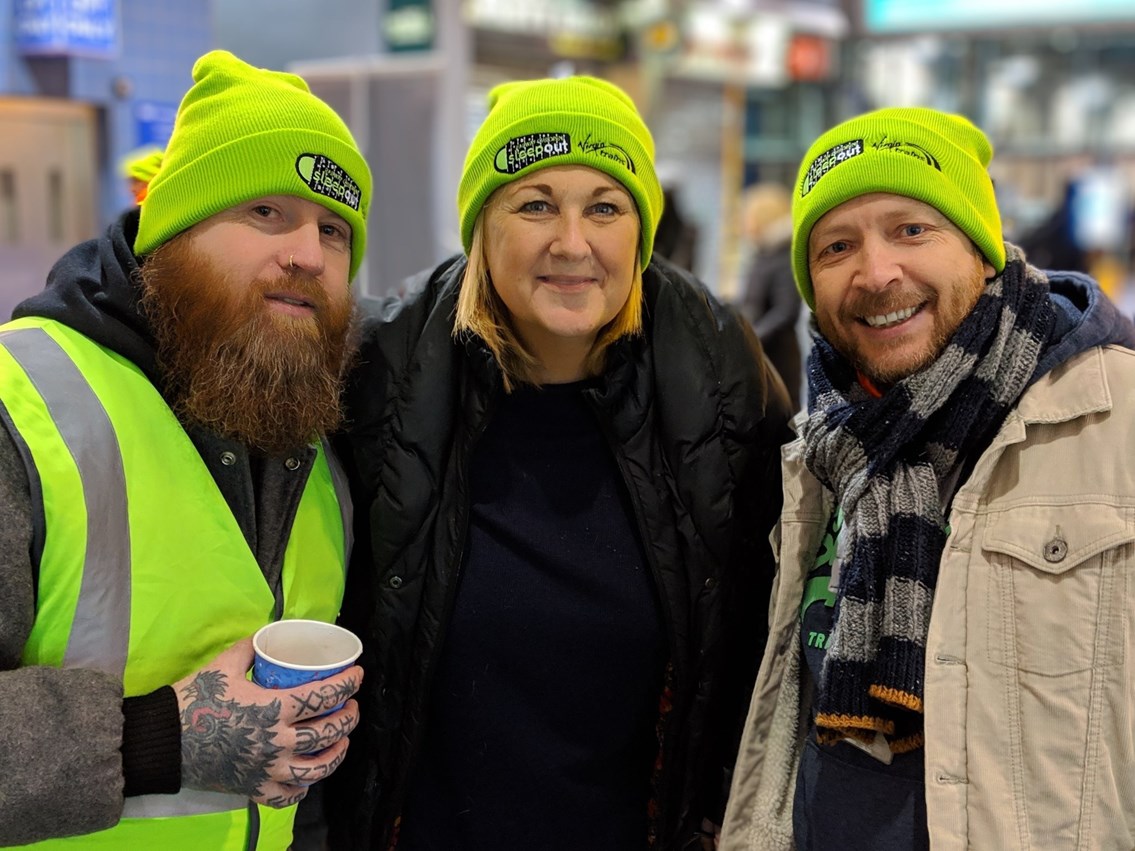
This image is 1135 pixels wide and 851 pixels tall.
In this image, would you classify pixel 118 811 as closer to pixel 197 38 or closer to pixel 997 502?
pixel 997 502

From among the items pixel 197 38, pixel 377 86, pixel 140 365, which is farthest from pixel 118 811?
pixel 197 38

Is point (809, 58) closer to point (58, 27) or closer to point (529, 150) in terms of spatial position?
point (58, 27)

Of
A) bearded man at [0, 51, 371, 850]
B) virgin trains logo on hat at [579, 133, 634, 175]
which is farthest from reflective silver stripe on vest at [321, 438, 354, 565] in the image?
virgin trains logo on hat at [579, 133, 634, 175]

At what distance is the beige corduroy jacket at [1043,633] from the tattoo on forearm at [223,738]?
95cm

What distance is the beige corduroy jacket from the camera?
58.0 inches

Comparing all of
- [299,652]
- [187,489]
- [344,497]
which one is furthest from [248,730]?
[344,497]

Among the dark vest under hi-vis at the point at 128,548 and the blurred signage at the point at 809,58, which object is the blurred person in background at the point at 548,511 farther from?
the blurred signage at the point at 809,58

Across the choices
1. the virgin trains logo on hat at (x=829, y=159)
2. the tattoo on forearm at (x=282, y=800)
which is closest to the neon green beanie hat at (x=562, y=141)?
the virgin trains logo on hat at (x=829, y=159)

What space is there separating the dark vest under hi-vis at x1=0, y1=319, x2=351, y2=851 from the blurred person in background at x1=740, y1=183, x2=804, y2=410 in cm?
335

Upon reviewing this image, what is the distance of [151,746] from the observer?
1377 millimetres

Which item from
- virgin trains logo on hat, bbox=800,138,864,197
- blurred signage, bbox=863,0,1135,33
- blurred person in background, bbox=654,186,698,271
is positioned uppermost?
blurred signage, bbox=863,0,1135,33

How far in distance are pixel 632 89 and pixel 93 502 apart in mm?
7891

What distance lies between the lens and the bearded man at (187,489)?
1339 millimetres

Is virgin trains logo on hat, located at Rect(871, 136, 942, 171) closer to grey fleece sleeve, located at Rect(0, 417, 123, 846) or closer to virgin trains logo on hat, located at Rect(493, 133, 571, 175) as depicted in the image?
virgin trains logo on hat, located at Rect(493, 133, 571, 175)
